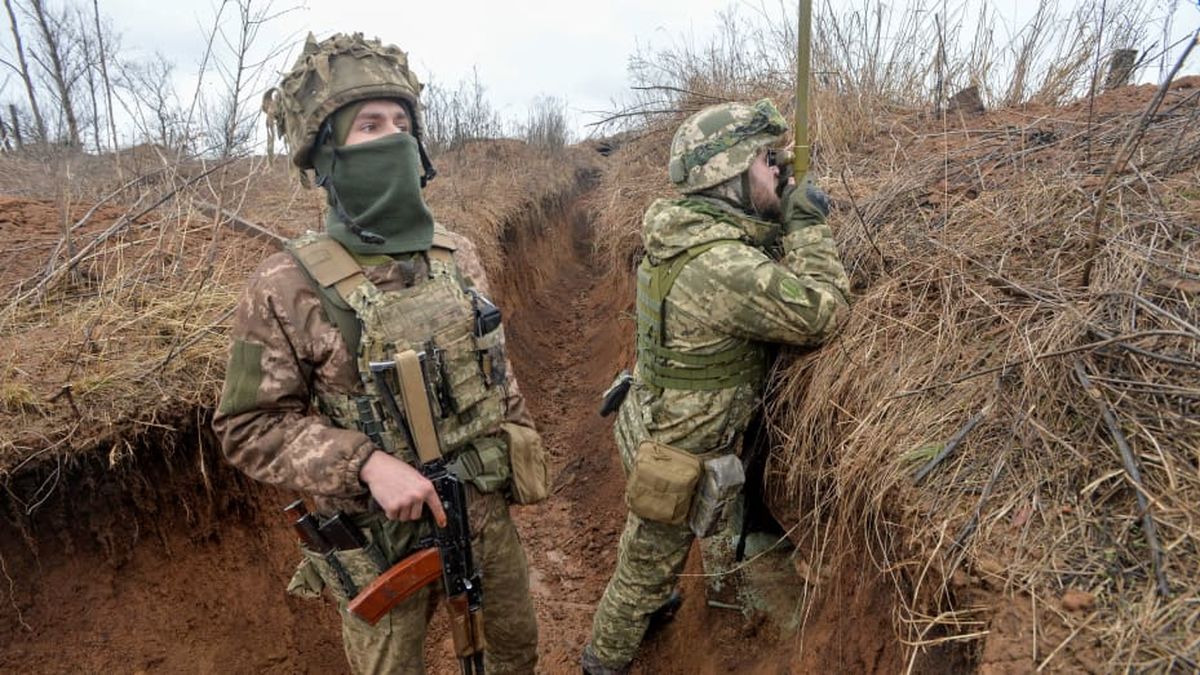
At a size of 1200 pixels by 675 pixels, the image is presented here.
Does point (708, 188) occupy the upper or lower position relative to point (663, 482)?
upper

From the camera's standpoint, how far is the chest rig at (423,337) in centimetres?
199

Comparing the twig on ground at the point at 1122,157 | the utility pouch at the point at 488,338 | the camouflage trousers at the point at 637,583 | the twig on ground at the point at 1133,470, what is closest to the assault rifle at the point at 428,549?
the utility pouch at the point at 488,338

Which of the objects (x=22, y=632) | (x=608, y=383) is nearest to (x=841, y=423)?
(x=22, y=632)

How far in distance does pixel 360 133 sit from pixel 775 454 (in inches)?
81.5

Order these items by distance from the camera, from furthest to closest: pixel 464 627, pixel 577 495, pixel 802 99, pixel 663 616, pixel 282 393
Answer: pixel 577 495 → pixel 663 616 → pixel 802 99 → pixel 464 627 → pixel 282 393

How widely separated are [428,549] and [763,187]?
74.8 inches

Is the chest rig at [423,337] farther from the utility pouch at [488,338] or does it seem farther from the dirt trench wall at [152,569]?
the dirt trench wall at [152,569]

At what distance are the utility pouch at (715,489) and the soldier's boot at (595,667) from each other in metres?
0.95

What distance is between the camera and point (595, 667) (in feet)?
10.2

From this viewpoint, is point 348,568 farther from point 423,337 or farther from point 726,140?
point 726,140

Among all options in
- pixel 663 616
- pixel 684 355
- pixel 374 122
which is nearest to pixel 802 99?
pixel 684 355

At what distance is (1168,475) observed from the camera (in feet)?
4.66

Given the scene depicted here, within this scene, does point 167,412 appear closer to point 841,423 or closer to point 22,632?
point 22,632

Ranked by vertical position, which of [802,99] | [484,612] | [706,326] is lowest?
[484,612]
